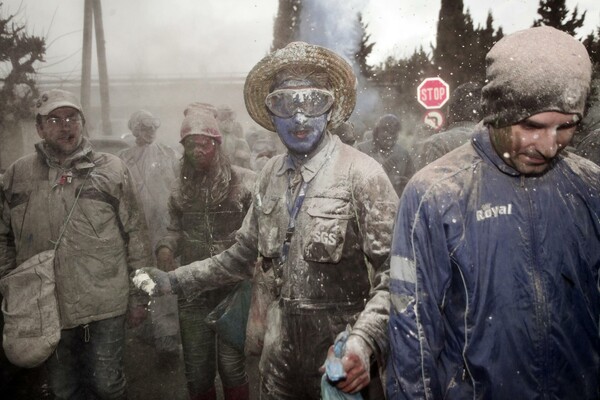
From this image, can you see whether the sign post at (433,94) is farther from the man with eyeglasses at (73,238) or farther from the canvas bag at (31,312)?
the canvas bag at (31,312)

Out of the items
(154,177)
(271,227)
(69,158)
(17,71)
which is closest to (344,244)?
(271,227)

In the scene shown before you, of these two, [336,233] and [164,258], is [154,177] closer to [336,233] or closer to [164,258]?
[164,258]

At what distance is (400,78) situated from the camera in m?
38.1

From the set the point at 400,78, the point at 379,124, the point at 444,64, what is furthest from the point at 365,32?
the point at 379,124

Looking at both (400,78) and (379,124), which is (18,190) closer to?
(379,124)

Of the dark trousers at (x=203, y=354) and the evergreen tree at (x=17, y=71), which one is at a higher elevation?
the evergreen tree at (x=17, y=71)

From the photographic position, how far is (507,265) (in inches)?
69.2

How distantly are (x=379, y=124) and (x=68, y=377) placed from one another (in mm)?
6322

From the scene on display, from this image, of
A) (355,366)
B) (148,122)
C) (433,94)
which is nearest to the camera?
(355,366)

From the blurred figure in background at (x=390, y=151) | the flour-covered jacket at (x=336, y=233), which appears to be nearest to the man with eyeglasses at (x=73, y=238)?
the flour-covered jacket at (x=336, y=233)

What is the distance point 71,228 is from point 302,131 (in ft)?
7.35

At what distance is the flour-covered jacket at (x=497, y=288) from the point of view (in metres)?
1.74

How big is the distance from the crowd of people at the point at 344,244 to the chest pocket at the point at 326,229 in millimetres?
11

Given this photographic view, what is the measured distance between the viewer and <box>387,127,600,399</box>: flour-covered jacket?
1743 mm
